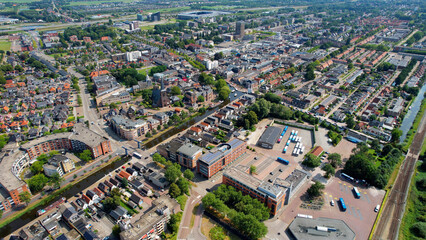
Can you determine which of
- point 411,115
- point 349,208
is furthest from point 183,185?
point 411,115

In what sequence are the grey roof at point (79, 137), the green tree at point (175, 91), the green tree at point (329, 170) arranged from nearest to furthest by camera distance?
the green tree at point (329, 170) → the grey roof at point (79, 137) → the green tree at point (175, 91)

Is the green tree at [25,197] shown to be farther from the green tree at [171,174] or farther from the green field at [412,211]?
the green field at [412,211]

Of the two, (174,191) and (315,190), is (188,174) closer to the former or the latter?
(174,191)

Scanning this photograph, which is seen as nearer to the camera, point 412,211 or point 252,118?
point 412,211

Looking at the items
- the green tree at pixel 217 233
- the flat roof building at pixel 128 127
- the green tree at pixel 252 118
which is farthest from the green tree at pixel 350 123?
the flat roof building at pixel 128 127

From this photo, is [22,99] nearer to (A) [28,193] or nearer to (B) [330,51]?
(A) [28,193]

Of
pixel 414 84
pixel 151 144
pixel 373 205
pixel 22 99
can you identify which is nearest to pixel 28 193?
pixel 151 144
